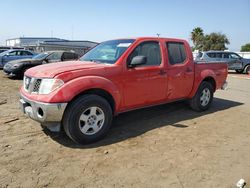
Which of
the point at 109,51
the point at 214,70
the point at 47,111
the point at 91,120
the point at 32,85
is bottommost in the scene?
the point at 91,120

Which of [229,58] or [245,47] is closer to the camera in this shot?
[229,58]

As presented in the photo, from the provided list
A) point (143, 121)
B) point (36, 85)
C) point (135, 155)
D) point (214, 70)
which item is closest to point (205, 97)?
point (214, 70)

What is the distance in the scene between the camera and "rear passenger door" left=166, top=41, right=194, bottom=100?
17.9 feet

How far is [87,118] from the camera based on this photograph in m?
4.14

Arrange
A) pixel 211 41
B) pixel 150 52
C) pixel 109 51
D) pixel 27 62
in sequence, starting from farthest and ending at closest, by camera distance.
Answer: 1. pixel 211 41
2. pixel 27 62
3. pixel 150 52
4. pixel 109 51

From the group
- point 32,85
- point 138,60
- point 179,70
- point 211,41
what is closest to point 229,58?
point 179,70

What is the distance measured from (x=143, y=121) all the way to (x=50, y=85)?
→ 7.90 feet

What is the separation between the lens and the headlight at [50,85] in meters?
3.83

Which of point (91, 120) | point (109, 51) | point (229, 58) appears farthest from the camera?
point (229, 58)

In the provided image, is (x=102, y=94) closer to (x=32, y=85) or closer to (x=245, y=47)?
(x=32, y=85)

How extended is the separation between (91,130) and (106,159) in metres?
0.74

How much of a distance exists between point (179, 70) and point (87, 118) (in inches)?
100

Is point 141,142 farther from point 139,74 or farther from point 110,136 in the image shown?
point 139,74

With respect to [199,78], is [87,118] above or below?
below
